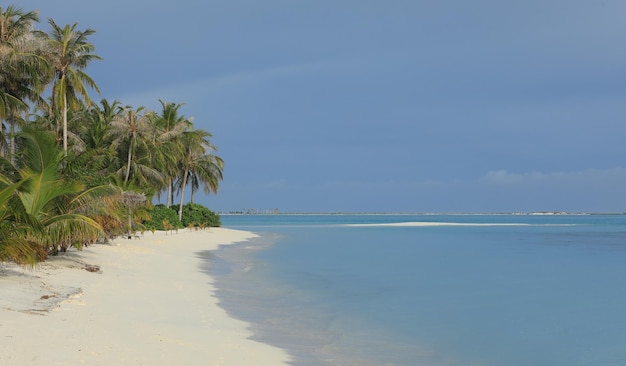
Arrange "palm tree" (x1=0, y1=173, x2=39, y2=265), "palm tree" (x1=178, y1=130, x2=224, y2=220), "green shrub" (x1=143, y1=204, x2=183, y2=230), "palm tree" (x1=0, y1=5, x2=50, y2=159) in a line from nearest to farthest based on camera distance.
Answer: "palm tree" (x1=0, y1=173, x2=39, y2=265), "palm tree" (x1=0, y1=5, x2=50, y2=159), "green shrub" (x1=143, y1=204, x2=183, y2=230), "palm tree" (x1=178, y1=130, x2=224, y2=220)

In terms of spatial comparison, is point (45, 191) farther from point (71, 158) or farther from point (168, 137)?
point (168, 137)

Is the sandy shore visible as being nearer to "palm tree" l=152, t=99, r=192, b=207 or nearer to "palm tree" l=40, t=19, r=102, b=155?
"palm tree" l=40, t=19, r=102, b=155

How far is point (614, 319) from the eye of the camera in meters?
14.1

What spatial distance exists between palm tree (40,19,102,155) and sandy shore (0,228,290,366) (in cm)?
1806

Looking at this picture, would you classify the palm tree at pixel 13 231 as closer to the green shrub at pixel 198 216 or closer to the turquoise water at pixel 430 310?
the turquoise water at pixel 430 310

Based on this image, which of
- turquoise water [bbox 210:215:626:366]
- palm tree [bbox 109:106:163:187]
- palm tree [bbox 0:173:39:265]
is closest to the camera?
turquoise water [bbox 210:215:626:366]

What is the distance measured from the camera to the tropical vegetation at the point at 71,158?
42.8 feet

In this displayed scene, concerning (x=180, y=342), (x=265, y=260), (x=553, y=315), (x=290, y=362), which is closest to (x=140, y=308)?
(x=180, y=342)

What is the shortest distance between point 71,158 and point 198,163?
45.1 metres

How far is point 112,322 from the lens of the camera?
9.56m

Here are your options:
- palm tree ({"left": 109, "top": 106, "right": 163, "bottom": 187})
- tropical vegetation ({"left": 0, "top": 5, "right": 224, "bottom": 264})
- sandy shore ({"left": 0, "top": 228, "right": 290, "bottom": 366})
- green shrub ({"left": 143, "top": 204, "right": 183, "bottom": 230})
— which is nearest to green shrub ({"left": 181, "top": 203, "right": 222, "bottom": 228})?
tropical vegetation ({"left": 0, "top": 5, "right": 224, "bottom": 264})

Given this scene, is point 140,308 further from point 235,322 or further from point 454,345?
point 454,345

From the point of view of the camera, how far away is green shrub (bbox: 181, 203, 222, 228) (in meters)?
57.9

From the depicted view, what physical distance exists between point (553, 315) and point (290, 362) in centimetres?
915
